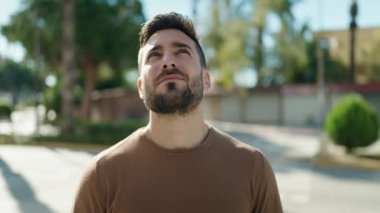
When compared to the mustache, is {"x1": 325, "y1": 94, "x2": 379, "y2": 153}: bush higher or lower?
lower

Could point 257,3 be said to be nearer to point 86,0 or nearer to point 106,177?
point 86,0

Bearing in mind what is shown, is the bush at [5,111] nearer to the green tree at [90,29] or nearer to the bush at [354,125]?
the green tree at [90,29]

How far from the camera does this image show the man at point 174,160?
2070 mm

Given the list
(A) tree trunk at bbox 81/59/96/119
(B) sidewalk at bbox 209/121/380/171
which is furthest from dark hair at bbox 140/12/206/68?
(A) tree trunk at bbox 81/59/96/119

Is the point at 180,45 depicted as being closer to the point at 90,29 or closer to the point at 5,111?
the point at 90,29

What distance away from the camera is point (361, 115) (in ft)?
56.0

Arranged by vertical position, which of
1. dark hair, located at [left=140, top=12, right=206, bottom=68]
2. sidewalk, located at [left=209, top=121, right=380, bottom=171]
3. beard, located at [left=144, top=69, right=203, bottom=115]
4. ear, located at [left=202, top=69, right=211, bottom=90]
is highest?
dark hair, located at [left=140, top=12, right=206, bottom=68]

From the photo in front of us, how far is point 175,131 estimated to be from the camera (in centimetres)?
219

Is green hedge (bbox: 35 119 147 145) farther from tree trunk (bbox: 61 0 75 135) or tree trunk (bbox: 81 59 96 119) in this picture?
tree trunk (bbox: 81 59 96 119)

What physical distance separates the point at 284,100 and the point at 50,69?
18525mm

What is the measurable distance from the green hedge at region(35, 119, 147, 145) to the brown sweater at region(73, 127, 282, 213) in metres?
18.2

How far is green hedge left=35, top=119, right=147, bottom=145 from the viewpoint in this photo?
805 inches

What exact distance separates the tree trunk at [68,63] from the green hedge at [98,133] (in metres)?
0.57

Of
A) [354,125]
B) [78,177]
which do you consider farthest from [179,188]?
[354,125]
